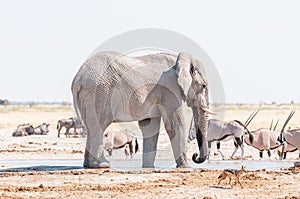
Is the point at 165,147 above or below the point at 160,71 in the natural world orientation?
below

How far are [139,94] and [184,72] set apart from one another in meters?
1.26

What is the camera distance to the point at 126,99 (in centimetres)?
1859

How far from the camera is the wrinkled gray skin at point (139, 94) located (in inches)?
723

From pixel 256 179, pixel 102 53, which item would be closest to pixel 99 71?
pixel 102 53

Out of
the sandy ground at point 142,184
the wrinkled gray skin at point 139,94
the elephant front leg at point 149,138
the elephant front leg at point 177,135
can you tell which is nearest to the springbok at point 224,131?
the elephant front leg at point 149,138

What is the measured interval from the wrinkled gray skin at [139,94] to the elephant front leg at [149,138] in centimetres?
10

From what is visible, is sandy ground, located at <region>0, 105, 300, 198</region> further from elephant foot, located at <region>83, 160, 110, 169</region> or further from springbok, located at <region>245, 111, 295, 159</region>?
springbok, located at <region>245, 111, 295, 159</region>

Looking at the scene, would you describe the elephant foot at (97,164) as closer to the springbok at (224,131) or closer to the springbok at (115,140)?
the springbok at (115,140)

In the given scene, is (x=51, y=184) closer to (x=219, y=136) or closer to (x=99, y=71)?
(x=99, y=71)

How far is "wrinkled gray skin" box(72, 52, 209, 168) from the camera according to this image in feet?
60.3

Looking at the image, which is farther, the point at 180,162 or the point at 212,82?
the point at 212,82

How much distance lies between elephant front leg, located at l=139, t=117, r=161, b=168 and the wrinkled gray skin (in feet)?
0.34

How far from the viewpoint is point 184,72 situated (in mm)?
18781

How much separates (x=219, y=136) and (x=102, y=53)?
6.18 m
